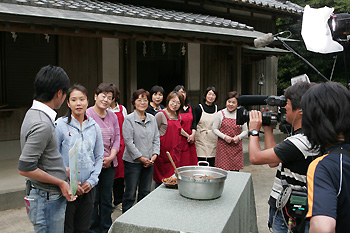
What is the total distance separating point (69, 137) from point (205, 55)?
7.91 metres

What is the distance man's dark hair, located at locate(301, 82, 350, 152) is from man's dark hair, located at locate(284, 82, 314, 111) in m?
0.86

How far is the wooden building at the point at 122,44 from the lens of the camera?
552cm

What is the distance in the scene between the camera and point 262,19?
1174 cm

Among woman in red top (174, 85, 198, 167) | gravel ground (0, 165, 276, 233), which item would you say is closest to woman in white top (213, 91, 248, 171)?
woman in red top (174, 85, 198, 167)

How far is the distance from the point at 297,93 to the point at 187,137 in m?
3.06

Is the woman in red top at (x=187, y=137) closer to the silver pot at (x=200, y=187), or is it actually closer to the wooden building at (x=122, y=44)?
the wooden building at (x=122, y=44)

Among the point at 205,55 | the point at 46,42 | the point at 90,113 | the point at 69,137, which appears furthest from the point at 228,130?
the point at 205,55

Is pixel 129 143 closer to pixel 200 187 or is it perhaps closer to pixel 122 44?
pixel 200 187

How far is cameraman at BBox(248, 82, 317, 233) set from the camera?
226 centimetres

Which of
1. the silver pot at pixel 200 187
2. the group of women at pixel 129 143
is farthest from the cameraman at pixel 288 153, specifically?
the group of women at pixel 129 143

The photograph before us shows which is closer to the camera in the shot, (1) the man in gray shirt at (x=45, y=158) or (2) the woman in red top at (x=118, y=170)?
(1) the man in gray shirt at (x=45, y=158)

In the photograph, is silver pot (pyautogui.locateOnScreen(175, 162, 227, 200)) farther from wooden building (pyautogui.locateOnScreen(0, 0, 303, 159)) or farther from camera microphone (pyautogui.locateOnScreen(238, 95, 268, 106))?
wooden building (pyautogui.locateOnScreen(0, 0, 303, 159))

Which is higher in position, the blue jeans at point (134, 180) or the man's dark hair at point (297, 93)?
the man's dark hair at point (297, 93)

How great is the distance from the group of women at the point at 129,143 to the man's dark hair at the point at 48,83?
1.45 feet
